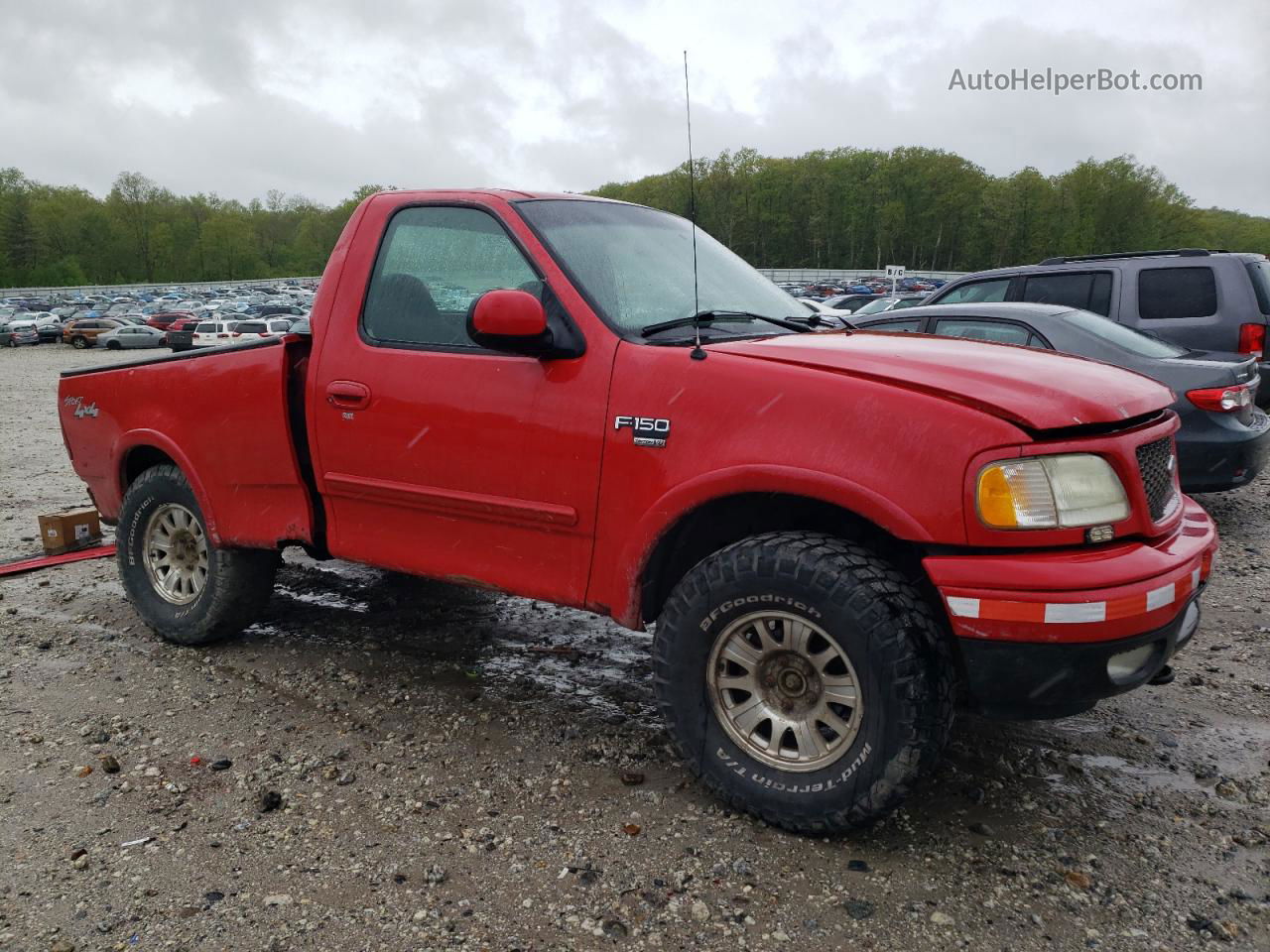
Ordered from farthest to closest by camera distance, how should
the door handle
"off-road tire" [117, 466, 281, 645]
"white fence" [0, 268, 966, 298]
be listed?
"white fence" [0, 268, 966, 298]
"off-road tire" [117, 466, 281, 645]
the door handle

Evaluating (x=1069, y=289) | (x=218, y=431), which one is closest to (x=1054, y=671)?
(x=218, y=431)

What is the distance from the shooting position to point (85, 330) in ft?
133

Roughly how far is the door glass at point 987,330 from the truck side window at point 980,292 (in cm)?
188

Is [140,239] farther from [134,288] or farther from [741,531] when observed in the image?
[741,531]

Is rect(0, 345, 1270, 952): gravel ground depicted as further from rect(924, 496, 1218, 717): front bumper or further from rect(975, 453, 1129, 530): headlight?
rect(975, 453, 1129, 530): headlight

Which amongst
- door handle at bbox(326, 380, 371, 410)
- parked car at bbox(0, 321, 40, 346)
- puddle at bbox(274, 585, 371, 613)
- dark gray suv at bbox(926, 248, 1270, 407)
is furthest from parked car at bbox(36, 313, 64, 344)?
door handle at bbox(326, 380, 371, 410)

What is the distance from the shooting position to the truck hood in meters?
2.70

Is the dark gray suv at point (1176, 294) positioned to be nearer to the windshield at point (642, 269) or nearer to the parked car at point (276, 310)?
the windshield at point (642, 269)

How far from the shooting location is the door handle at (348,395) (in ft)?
12.2

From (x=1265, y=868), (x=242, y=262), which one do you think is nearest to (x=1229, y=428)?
(x=1265, y=868)

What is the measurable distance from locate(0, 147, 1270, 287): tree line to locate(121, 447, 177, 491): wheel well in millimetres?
68570

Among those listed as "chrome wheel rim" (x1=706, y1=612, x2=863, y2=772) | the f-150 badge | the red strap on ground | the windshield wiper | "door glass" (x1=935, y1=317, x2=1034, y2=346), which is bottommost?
the red strap on ground

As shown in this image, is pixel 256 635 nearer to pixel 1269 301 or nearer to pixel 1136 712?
pixel 1136 712

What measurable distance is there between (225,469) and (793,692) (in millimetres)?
2700
